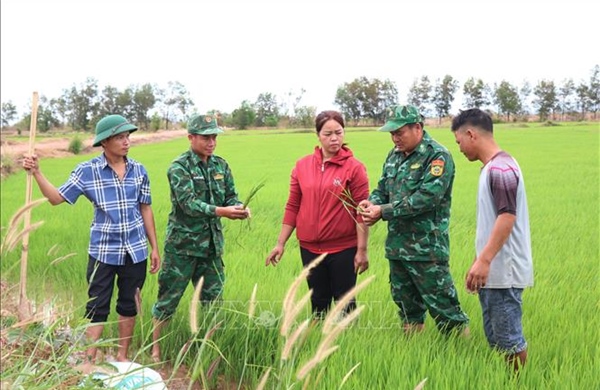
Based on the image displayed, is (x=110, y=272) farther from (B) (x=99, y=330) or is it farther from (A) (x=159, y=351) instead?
(A) (x=159, y=351)

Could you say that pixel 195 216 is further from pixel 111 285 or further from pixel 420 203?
pixel 420 203

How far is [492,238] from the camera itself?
233 cm

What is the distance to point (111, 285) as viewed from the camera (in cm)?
311

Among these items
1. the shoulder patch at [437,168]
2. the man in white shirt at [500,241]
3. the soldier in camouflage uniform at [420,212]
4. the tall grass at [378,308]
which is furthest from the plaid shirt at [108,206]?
the man in white shirt at [500,241]

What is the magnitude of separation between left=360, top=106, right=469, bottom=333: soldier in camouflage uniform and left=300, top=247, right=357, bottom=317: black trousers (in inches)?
Answer: 11.1

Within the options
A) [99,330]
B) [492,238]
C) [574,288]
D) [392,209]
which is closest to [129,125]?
[99,330]

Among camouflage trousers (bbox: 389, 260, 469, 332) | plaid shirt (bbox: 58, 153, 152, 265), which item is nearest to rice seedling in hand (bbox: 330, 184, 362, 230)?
camouflage trousers (bbox: 389, 260, 469, 332)

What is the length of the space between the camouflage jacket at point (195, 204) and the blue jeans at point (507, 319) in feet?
5.16

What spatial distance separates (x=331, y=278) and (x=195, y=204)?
0.97 meters

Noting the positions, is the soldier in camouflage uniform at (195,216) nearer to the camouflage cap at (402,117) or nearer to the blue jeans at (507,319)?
the camouflage cap at (402,117)

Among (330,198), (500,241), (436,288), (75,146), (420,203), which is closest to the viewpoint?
(500,241)

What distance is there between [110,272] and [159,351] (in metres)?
0.59

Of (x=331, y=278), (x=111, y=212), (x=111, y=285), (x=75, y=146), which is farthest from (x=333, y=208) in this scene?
(x=75, y=146)

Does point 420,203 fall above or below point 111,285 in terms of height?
above
